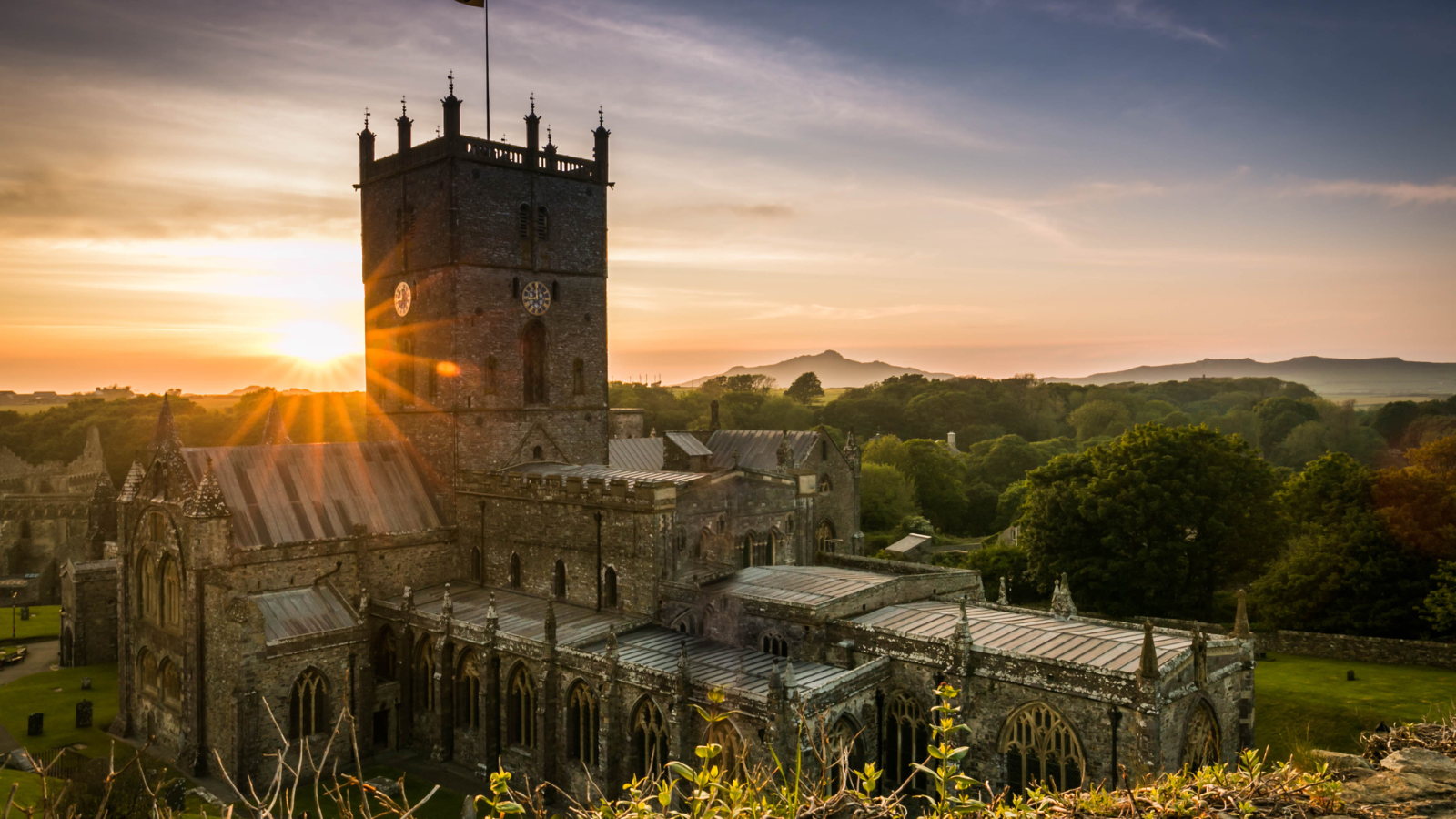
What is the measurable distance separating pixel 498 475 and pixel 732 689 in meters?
14.4

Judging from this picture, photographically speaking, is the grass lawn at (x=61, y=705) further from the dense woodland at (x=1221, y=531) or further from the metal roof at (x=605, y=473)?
the dense woodland at (x=1221, y=531)

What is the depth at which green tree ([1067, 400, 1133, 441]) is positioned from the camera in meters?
106

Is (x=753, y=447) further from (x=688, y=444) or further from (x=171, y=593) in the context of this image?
(x=171, y=593)

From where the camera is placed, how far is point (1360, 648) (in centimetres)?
3597

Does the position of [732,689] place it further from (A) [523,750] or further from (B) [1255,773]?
(B) [1255,773]

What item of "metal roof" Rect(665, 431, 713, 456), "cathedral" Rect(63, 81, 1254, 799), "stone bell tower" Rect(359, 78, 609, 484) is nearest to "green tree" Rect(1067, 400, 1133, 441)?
"metal roof" Rect(665, 431, 713, 456)

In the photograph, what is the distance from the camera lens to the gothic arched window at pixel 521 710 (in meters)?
27.9

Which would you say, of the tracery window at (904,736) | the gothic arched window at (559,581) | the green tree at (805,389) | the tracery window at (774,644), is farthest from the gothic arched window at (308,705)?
the green tree at (805,389)

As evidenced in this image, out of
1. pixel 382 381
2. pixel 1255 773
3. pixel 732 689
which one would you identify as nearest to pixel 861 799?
pixel 1255 773

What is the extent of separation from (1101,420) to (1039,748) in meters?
94.1

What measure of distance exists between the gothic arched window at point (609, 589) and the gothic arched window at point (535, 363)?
363 inches

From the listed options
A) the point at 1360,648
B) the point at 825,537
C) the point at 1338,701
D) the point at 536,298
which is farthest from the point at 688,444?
the point at 1360,648

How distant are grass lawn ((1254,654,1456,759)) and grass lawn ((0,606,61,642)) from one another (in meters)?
55.0

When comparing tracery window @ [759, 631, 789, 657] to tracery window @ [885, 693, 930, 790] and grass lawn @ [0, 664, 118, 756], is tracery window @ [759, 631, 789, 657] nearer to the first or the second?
tracery window @ [885, 693, 930, 790]
